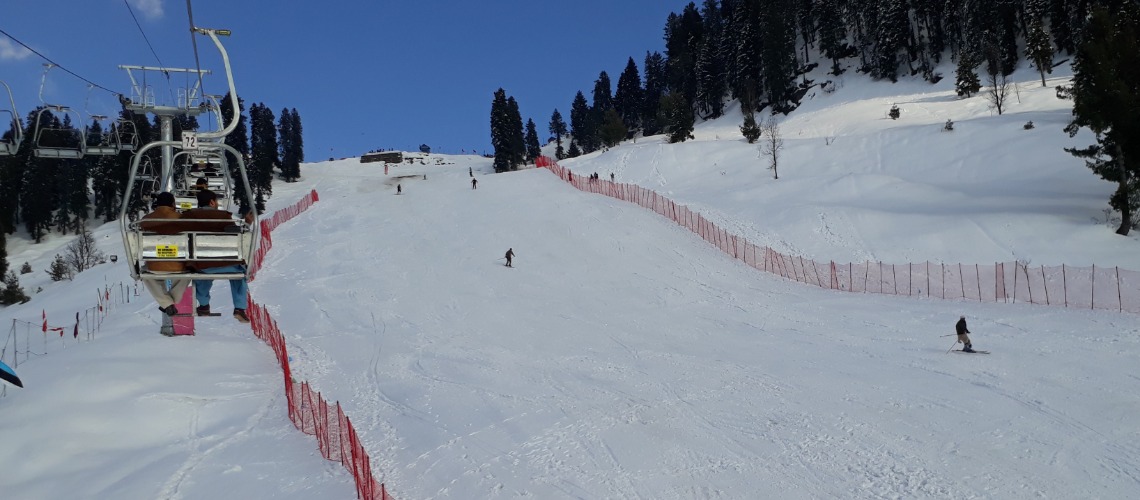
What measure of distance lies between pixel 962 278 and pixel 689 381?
43.5 feet

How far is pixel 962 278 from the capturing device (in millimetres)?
24016

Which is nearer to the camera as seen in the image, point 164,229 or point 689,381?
point 164,229

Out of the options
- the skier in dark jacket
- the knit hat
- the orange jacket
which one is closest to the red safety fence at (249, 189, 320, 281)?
the knit hat

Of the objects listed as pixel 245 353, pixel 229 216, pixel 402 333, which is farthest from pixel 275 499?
pixel 402 333

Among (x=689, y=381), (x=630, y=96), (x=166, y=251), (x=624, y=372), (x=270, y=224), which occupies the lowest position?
(x=689, y=381)

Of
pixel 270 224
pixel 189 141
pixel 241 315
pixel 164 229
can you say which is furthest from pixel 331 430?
pixel 270 224

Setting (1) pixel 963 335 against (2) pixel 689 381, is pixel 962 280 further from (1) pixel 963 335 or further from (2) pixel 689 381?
(2) pixel 689 381

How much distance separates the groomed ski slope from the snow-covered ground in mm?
74

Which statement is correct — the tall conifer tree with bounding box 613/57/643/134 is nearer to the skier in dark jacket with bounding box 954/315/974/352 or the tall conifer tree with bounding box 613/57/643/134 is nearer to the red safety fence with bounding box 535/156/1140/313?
the red safety fence with bounding box 535/156/1140/313

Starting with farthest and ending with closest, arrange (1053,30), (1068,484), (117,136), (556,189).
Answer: (1053,30) < (556,189) < (117,136) < (1068,484)

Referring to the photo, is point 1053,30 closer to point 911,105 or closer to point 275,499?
point 911,105

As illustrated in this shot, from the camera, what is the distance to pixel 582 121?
116 metres

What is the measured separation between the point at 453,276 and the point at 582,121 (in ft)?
296

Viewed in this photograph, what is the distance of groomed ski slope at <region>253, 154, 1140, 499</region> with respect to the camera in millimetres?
11047
